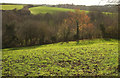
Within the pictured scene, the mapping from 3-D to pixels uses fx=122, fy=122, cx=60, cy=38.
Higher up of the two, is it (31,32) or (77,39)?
(31,32)

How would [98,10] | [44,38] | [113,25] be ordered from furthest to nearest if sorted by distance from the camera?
[98,10] < [113,25] < [44,38]

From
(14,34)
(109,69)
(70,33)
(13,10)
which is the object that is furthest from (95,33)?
(109,69)

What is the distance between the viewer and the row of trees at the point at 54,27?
27.1 metres

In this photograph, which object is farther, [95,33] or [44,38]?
[95,33]

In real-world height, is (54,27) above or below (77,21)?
below

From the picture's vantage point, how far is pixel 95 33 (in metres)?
32.7

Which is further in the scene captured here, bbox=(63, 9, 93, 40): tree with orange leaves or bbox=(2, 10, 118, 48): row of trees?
bbox=(63, 9, 93, 40): tree with orange leaves

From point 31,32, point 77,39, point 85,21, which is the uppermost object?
point 85,21

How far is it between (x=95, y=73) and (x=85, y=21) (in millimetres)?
29080

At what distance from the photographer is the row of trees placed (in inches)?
1069

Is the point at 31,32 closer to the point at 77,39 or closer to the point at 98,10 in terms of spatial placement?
the point at 77,39

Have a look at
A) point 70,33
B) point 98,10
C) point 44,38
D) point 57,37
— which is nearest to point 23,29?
point 44,38

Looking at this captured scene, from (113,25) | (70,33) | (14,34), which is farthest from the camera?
(113,25)

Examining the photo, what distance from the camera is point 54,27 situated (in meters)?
31.8
